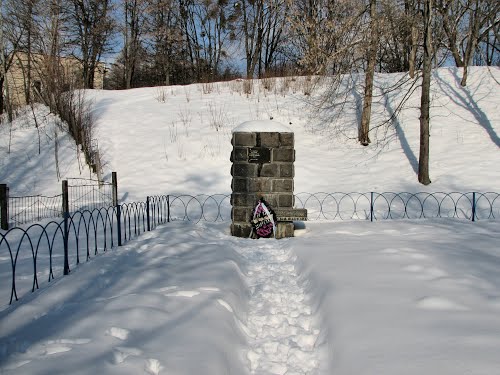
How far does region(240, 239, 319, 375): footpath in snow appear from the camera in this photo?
2.62 m

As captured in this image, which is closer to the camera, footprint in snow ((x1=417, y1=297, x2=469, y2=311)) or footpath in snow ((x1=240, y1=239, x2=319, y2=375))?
footpath in snow ((x1=240, y1=239, x2=319, y2=375))

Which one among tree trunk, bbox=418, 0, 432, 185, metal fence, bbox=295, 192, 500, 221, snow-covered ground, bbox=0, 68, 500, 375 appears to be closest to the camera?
snow-covered ground, bbox=0, 68, 500, 375

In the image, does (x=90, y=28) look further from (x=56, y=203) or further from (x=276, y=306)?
(x=276, y=306)

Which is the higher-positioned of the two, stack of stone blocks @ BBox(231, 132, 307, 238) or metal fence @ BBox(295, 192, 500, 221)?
stack of stone blocks @ BBox(231, 132, 307, 238)

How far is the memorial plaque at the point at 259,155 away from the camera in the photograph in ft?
23.0

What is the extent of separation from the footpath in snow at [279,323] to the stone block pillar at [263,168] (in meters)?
1.92

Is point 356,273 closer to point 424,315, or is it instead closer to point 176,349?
point 424,315

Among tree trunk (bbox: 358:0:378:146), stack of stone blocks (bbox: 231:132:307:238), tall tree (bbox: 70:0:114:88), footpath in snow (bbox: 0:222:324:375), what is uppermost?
tall tree (bbox: 70:0:114:88)

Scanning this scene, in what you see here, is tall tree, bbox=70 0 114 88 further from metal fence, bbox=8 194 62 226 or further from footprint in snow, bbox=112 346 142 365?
footprint in snow, bbox=112 346 142 365

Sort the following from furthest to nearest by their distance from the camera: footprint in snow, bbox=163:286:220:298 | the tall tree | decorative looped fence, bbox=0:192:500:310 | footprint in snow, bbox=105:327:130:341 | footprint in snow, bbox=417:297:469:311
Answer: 1. the tall tree
2. decorative looped fence, bbox=0:192:500:310
3. footprint in snow, bbox=163:286:220:298
4. footprint in snow, bbox=417:297:469:311
5. footprint in snow, bbox=105:327:130:341

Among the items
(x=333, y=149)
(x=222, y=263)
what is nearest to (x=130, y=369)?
→ (x=222, y=263)

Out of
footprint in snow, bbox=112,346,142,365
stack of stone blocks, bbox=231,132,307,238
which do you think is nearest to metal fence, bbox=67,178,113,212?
stack of stone blocks, bbox=231,132,307,238

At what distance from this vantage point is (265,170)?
7.06 metres

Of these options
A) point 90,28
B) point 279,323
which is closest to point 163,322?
point 279,323
